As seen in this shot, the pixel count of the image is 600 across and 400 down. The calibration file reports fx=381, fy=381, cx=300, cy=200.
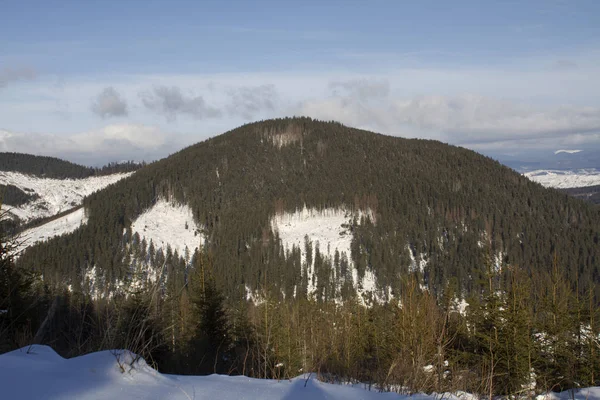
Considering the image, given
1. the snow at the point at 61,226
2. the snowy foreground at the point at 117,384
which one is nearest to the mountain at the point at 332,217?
the snow at the point at 61,226

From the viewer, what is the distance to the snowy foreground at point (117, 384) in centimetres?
268

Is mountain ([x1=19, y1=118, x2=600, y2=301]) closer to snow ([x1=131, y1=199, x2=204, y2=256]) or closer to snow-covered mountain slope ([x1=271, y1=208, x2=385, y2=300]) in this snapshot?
snow-covered mountain slope ([x1=271, y1=208, x2=385, y2=300])

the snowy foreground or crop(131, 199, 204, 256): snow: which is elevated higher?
the snowy foreground

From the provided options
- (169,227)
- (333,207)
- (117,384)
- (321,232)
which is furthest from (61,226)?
(117,384)

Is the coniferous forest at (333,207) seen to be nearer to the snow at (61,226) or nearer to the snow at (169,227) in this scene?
the snow at (169,227)

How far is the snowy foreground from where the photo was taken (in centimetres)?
268

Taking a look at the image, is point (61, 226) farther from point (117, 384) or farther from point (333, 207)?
point (117, 384)

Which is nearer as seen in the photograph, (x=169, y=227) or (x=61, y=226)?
(x=169, y=227)

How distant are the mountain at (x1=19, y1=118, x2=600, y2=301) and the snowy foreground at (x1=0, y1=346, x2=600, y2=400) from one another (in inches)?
2876

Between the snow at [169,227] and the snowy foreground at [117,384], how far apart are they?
351 ft

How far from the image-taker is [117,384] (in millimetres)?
2965

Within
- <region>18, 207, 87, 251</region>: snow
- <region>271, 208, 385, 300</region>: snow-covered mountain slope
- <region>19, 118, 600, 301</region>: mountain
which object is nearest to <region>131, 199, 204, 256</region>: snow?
<region>19, 118, 600, 301</region>: mountain

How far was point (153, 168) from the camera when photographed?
153m

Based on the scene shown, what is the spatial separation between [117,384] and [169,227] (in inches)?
4882
